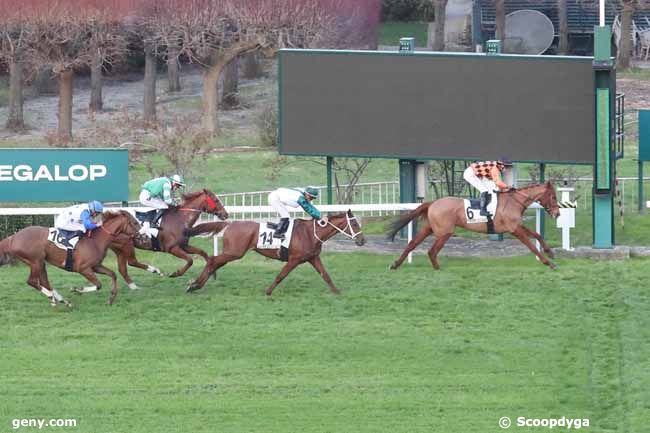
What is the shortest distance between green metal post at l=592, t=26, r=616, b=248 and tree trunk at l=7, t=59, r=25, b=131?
16173 millimetres

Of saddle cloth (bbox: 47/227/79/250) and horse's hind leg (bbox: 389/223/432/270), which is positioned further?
horse's hind leg (bbox: 389/223/432/270)

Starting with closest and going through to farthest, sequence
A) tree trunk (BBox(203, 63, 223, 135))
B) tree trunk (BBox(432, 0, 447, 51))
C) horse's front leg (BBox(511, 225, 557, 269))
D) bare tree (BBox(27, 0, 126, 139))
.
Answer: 1. horse's front leg (BBox(511, 225, 557, 269))
2. bare tree (BBox(27, 0, 126, 139))
3. tree trunk (BBox(203, 63, 223, 135))
4. tree trunk (BBox(432, 0, 447, 51))

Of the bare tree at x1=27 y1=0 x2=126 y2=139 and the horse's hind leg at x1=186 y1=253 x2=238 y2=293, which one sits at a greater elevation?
the bare tree at x1=27 y1=0 x2=126 y2=139

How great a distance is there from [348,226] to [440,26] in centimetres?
2021

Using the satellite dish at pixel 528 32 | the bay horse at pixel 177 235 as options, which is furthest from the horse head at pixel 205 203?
the satellite dish at pixel 528 32

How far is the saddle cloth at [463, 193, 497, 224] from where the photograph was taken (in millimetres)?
18406

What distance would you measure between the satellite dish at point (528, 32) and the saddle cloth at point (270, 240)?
69.8ft

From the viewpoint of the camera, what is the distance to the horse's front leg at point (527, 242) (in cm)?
1831

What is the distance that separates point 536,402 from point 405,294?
12.4 ft

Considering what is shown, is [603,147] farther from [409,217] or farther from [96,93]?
[96,93]

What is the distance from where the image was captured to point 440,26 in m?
36.8

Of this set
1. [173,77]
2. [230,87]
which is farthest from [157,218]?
[173,77]

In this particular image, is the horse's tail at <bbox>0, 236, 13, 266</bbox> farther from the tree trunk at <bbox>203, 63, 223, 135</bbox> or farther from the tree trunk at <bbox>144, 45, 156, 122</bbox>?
the tree trunk at <bbox>144, 45, 156, 122</bbox>

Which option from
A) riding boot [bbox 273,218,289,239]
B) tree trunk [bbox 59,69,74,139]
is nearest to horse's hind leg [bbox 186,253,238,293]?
riding boot [bbox 273,218,289,239]
